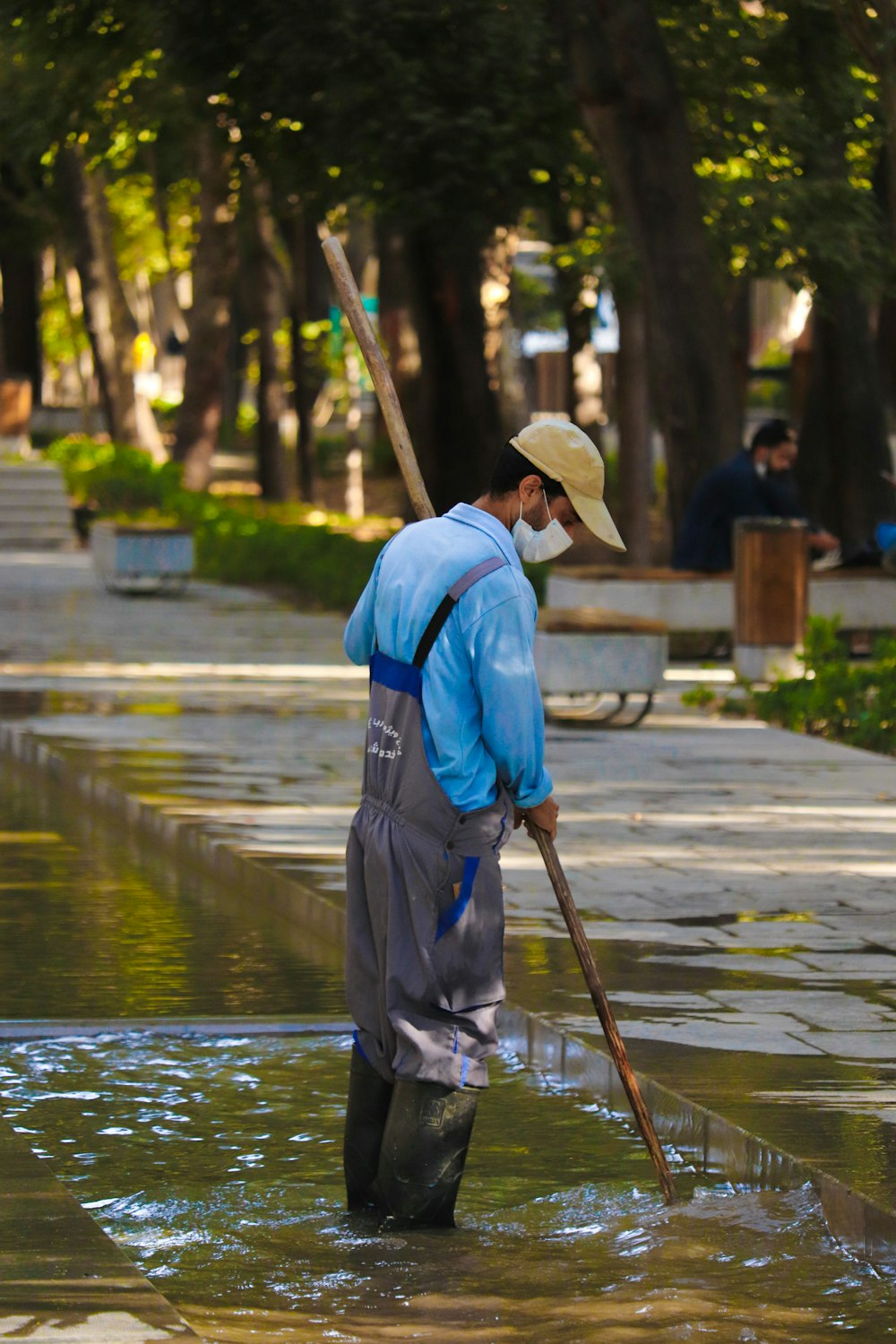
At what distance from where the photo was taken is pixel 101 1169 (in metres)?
6.04

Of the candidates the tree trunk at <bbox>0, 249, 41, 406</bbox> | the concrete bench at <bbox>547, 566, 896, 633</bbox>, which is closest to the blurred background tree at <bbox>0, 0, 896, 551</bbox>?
the concrete bench at <bbox>547, 566, 896, 633</bbox>

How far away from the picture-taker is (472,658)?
5074mm

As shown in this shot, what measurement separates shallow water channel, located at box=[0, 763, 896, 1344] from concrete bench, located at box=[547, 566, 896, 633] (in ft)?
→ 28.8

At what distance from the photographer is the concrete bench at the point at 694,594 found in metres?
17.1

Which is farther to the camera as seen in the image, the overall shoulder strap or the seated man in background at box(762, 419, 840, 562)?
the seated man in background at box(762, 419, 840, 562)

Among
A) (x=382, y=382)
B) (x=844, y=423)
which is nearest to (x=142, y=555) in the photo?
(x=844, y=423)

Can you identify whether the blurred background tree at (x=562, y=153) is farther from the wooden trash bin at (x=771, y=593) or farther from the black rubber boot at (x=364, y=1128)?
the black rubber boot at (x=364, y=1128)

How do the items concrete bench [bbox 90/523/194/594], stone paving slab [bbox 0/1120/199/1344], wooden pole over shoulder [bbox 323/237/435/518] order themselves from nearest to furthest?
1. stone paving slab [bbox 0/1120/199/1344]
2. wooden pole over shoulder [bbox 323/237/435/518]
3. concrete bench [bbox 90/523/194/594]

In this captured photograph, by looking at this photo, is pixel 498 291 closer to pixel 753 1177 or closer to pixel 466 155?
pixel 466 155

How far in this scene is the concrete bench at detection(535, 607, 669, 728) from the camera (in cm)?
1369

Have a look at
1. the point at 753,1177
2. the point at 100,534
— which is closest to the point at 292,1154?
the point at 753,1177

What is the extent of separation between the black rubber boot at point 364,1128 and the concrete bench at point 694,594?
1155cm

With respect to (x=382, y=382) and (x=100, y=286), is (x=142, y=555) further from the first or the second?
(x=382, y=382)

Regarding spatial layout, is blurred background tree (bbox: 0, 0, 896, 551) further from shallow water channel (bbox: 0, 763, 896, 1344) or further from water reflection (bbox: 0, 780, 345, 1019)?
shallow water channel (bbox: 0, 763, 896, 1344)
